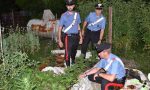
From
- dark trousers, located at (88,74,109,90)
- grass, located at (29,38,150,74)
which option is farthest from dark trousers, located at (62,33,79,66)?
dark trousers, located at (88,74,109,90)

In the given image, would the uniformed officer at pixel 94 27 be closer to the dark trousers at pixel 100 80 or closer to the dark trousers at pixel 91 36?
the dark trousers at pixel 91 36

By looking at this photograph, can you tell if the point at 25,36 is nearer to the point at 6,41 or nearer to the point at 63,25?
the point at 6,41

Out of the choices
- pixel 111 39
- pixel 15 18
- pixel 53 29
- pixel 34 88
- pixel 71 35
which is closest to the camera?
pixel 34 88

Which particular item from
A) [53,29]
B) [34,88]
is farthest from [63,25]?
[53,29]

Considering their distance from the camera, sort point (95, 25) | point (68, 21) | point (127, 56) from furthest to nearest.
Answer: point (127, 56) < point (95, 25) < point (68, 21)

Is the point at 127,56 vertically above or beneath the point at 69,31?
beneath

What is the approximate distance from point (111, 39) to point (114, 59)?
A: 199 inches

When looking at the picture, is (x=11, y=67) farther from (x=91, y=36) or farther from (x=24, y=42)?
(x=24, y=42)

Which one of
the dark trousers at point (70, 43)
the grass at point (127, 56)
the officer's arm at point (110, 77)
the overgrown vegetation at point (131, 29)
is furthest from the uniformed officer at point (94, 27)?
the officer's arm at point (110, 77)

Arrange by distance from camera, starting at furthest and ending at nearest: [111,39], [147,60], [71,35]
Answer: [111,39]
[147,60]
[71,35]

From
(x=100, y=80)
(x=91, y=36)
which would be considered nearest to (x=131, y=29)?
(x=91, y=36)

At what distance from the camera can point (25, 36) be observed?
12953 mm

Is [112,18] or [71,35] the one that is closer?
[71,35]

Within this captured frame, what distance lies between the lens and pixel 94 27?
10.3 meters
